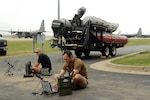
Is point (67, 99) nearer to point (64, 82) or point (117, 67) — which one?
point (64, 82)

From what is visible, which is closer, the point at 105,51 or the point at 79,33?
the point at 79,33

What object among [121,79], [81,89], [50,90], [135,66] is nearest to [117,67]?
[135,66]

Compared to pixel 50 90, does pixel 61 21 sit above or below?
above

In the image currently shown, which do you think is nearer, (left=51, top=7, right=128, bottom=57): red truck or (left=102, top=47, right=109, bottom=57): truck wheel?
(left=51, top=7, right=128, bottom=57): red truck

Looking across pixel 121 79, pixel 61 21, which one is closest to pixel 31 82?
pixel 121 79

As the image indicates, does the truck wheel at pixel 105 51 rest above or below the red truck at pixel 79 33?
below

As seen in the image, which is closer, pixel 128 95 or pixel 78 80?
pixel 128 95

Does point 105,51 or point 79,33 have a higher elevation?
point 79,33

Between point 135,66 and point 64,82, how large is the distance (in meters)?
6.44

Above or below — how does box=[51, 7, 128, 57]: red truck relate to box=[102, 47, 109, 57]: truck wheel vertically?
above

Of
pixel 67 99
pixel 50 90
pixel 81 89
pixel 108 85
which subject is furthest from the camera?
pixel 108 85

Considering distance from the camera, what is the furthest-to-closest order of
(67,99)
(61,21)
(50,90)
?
(61,21) → (50,90) → (67,99)

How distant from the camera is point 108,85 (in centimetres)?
1015

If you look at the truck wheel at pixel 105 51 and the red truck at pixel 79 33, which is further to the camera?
the truck wheel at pixel 105 51
